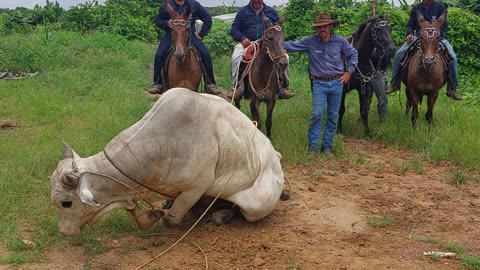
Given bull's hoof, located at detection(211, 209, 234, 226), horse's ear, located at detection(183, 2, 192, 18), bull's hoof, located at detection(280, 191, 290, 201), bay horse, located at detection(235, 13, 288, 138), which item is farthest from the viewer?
horse's ear, located at detection(183, 2, 192, 18)

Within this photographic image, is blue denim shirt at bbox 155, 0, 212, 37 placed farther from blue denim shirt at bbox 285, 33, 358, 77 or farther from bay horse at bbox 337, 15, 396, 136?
bay horse at bbox 337, 15, 396, 136

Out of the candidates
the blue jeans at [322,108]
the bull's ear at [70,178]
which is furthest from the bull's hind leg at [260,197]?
the blue jeans at [322,108]

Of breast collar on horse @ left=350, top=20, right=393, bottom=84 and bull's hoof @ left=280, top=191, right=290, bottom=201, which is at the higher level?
breast collar on horse @ left=350, top=20, right=393, bottom=84

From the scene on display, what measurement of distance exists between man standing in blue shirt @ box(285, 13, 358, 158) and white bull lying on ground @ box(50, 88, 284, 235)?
119 inches

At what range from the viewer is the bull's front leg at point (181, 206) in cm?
531

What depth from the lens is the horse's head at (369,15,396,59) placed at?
9297 mm

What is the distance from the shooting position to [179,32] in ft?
30.0

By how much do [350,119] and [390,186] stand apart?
367 centimetres

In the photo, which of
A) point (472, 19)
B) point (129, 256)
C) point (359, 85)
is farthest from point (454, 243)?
point (472, 19)

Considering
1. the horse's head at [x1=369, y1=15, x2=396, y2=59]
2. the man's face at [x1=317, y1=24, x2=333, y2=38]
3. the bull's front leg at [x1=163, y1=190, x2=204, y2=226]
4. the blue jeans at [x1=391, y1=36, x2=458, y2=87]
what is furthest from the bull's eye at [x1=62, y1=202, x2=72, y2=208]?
the blue jeans at [x1=391, y1=36, x2=458, y2=87]

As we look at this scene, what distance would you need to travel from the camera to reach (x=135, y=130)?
518cm

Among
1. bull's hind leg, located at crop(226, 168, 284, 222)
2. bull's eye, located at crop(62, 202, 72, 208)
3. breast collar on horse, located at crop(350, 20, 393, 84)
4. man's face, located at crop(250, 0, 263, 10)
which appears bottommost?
bull's hind leg, located at crop(226, 168, 284, 222)

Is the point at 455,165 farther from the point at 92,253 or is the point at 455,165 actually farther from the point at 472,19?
the point at 472,19

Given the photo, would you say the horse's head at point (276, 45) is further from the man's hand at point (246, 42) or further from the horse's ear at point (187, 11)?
the horse's ear at point (187, 11)
